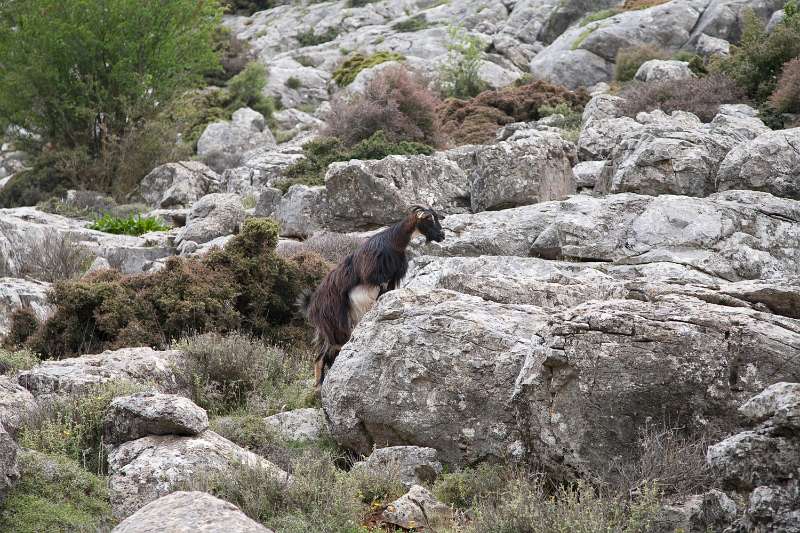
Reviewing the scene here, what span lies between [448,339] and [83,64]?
2156 cm

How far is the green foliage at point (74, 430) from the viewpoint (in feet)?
21.0

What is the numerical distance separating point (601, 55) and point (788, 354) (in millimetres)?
31669

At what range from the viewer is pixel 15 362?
27.5 feet

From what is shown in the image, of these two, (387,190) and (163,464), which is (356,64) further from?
(163,464)

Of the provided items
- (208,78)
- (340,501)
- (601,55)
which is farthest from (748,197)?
(208,78)

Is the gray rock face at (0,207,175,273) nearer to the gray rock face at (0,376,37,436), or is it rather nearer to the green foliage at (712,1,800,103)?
the gray rock face at (0,376,37,436)

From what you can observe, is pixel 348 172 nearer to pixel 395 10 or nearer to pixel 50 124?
pixel 50 124

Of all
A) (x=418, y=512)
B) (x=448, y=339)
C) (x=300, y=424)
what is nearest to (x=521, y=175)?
(x=300, y=424)

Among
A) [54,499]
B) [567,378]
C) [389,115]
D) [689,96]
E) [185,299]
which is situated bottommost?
[389,115]

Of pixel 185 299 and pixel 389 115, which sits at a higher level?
pixel 185 299

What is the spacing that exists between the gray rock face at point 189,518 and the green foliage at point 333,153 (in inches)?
559

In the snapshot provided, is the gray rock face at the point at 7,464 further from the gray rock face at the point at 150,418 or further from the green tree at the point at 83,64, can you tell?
the green tree at the point at 83,64

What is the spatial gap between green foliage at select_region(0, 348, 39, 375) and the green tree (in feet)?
57.2

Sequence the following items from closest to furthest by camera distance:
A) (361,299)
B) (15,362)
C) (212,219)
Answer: (15,362) < (361,299) < (212,219)
